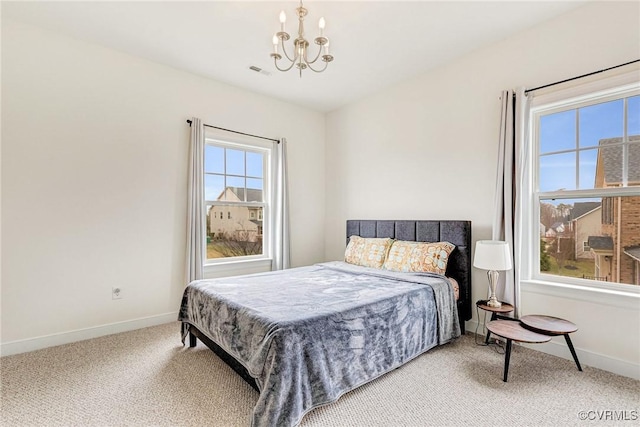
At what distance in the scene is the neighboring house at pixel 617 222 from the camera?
7.34ft

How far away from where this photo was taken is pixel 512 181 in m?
2.66

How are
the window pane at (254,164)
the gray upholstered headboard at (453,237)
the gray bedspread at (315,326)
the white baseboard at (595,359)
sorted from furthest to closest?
the window pane at (254,164) → the gray upholstered headboard at (453,237) → the white baseboard at (595,359) → the gray bedspread at (315,326)

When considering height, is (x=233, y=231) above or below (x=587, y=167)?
below

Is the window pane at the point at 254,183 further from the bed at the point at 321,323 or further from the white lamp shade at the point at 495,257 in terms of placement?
the white lamp shade at the point at 495,257

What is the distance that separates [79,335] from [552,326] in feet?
13.2

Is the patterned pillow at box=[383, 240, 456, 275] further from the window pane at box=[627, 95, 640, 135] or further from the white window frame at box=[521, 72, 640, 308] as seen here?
the window pane at box=[627, 95, 640, 135]

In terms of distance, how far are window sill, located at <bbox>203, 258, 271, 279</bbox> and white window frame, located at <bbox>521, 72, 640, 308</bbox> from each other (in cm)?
297

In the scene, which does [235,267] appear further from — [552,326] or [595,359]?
[595,359]

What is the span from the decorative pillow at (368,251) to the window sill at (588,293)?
1328 mm

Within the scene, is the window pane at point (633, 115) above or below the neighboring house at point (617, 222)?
above

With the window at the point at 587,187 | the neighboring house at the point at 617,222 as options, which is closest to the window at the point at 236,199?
the window at the point at 587,187

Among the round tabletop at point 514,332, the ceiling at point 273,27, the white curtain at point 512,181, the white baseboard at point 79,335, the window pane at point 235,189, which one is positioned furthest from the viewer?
the window pane at point 235,189

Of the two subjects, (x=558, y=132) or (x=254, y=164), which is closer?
(x=558, y=132)

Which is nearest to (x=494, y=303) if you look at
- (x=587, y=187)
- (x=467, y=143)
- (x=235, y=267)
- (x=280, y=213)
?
(x=587, y=187)
